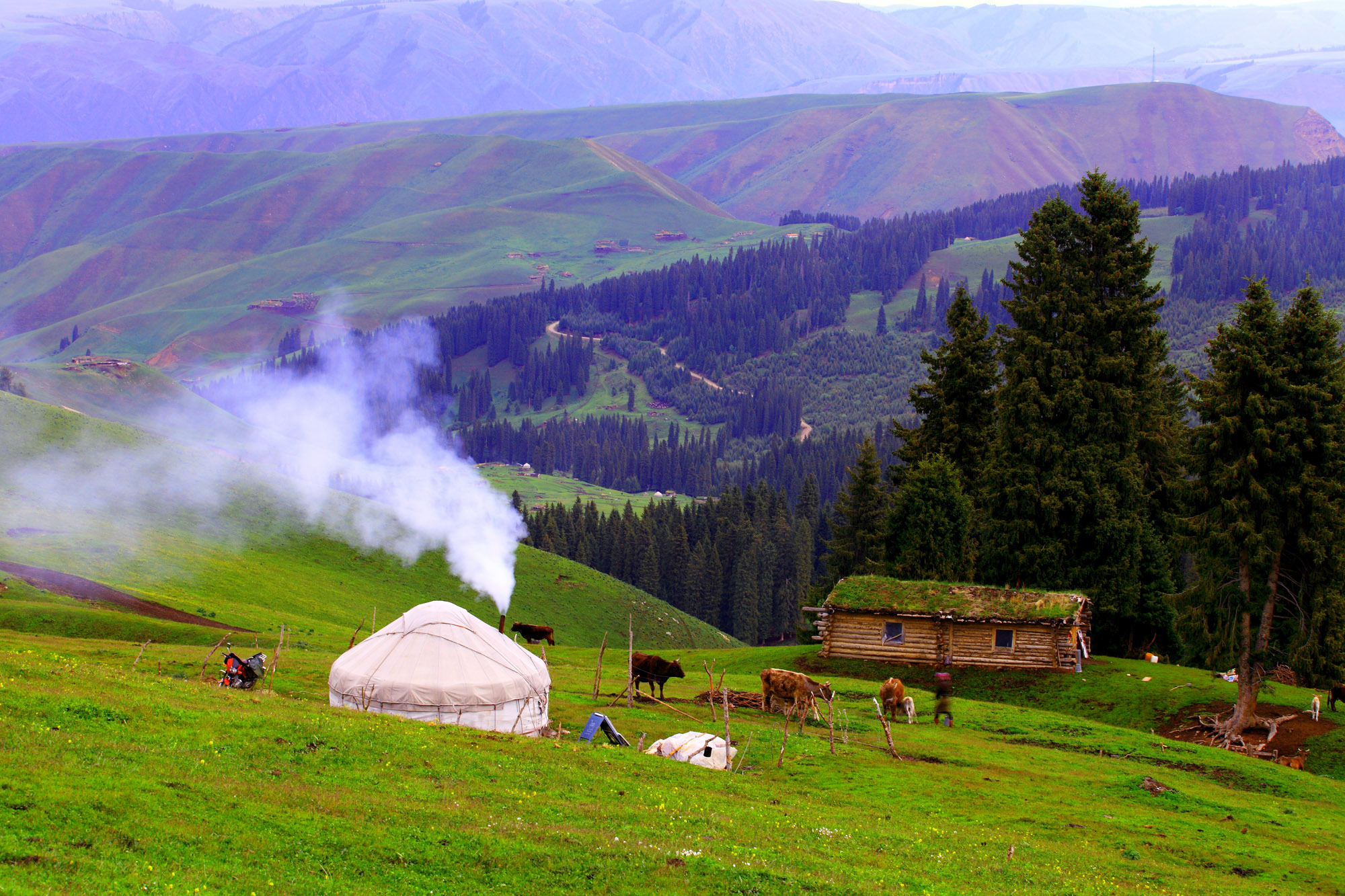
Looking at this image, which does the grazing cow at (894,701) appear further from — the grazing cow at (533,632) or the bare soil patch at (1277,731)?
the grazing cow at (533,632)

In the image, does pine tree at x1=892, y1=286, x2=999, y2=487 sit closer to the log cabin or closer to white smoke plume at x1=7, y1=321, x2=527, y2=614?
the log cabin

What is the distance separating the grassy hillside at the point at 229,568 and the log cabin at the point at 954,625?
94.4ft

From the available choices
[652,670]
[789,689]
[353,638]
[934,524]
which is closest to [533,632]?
[353,638]

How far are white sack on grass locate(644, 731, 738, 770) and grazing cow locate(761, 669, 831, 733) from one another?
8.09 m

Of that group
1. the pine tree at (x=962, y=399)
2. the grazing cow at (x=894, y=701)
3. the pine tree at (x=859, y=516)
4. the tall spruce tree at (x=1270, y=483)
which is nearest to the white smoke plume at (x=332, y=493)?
the grazing cow at (x=894, y=701)

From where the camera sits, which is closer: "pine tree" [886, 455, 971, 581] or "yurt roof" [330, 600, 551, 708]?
"yurt roof" [330, 600, 551, 708]

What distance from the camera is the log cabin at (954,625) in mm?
52406

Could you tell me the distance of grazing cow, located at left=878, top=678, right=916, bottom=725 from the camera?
134 feet

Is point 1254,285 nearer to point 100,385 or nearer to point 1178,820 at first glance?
point 1178,820

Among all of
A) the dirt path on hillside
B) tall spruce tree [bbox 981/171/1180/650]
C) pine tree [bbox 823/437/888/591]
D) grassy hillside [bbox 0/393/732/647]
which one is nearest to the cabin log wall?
tall spruce tree [bbox 981/171/1180/650]

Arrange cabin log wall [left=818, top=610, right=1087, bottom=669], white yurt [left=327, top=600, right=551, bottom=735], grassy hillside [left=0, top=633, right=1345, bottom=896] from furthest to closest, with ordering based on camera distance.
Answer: cabin log wall [left=818, top=610, right=1087, bottom=669], white yurt [left=327, top=600, right=551, bottom=735], grassy hillside [left=0, top=633, right=1345, bottom=896]

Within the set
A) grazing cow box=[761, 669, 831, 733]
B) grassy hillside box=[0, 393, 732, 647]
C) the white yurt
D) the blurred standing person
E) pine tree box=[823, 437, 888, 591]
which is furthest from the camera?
pine tree box=[823, 437, 888, 591]

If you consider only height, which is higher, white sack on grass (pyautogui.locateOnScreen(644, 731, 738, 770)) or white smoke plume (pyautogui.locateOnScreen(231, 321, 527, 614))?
white smoke plume (pyautogui.locateOnScreen(231, 321, 527, 614))

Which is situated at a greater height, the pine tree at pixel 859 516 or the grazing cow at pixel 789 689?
the pine tree at pixel 859 516
